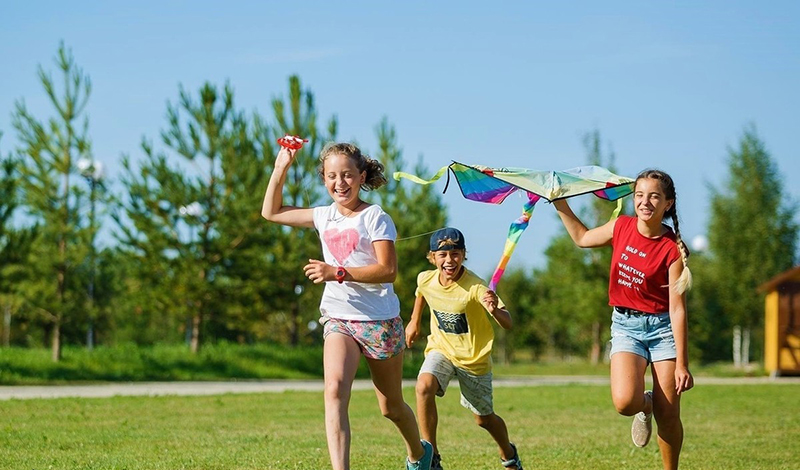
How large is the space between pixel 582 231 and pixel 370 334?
1.87m

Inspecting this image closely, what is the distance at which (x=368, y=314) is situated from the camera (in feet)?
21.2

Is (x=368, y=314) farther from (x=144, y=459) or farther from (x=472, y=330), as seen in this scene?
(x=144, y=459)

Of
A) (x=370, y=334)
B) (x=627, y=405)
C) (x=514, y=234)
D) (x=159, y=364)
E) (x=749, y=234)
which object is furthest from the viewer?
(x=749, y=234)

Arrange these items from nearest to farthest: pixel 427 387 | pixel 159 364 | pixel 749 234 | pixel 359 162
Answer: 1. pixel 359 162
2. pixel 427 387
3. pixel 159 364
4. pixel 749 234

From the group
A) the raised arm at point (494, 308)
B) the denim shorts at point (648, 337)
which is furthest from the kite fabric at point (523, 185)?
the denim shorts at point (648, 337)

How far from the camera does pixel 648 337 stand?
704cm

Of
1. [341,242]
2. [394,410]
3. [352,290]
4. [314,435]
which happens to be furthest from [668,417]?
[314,435]

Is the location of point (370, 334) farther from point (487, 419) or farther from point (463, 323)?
point (487, 419)

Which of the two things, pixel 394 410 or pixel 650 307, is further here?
pixel 650 307

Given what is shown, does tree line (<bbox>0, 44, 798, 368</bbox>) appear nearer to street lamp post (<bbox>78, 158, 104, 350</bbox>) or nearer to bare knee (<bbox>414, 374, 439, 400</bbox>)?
street lamp post (<bbox>78, 158, 104, 350</bbox>)

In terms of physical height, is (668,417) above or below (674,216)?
below

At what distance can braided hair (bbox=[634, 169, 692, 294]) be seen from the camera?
22.2 ft

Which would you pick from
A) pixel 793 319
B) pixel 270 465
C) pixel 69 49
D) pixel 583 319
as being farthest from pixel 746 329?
pixel 270 465

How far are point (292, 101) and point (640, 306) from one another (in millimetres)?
25320
